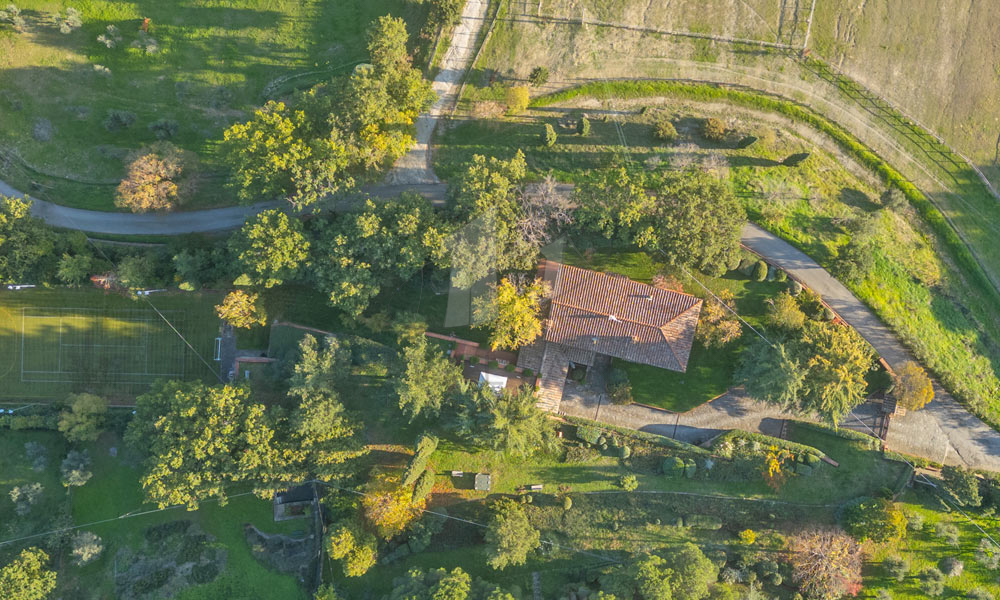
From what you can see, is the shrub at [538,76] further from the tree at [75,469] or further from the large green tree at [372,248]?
the tree at [75,469]

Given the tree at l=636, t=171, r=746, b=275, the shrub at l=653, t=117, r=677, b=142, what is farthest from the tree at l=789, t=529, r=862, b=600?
the shrub at l=653, t=117, r=677, b=142

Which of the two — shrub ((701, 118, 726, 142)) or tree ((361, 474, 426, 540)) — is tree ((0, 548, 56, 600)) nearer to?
tree ((361, 474, 426, 540))

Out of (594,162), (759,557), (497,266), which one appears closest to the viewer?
(497,266)

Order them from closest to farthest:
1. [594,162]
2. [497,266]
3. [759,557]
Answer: [497,266], [759,557], [594,162]

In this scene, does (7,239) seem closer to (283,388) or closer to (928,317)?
(283,388)

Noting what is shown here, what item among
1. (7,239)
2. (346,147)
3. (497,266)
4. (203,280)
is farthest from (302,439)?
(7,239)

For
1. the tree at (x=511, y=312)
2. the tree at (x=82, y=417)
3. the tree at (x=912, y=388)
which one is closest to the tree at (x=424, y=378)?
the tree at (x=511, y=312)
